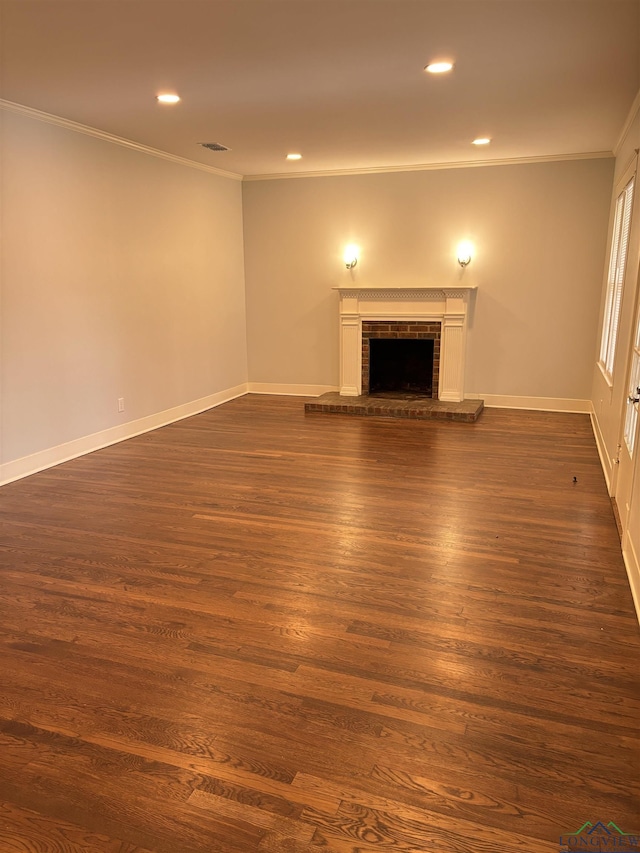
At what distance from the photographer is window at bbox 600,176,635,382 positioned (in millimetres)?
4777

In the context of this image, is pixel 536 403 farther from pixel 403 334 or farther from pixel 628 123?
pixel 628 123

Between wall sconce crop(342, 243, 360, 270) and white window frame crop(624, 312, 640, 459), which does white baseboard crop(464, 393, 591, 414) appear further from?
white window frame crop(624, 312, 640, 459)

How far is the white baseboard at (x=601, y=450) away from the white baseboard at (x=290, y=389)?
3028 mm

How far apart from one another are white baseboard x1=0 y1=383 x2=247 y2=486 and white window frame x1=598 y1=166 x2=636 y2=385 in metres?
4.28

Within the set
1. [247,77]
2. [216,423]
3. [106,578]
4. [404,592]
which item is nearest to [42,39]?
[247,77]

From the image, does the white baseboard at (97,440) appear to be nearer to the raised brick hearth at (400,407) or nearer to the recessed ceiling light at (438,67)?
the raised brick hearth at (400,407)

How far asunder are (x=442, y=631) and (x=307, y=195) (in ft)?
20.0

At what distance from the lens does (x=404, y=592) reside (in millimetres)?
2936

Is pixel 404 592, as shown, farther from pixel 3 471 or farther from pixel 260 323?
pixel 260 323

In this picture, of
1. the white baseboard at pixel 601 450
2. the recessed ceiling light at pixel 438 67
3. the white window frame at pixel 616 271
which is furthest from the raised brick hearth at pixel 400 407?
the recessed ceiling light at pixel 438 67

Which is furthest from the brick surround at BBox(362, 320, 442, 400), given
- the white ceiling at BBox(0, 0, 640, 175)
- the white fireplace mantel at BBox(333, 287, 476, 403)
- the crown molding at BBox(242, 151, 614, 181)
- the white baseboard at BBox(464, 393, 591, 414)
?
the white ceiling at BBox(0, 0, 640, 175)

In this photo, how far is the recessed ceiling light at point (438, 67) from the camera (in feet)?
11.4

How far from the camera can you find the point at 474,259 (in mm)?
6949

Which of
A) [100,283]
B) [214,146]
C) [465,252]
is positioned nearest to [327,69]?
[214,146]
